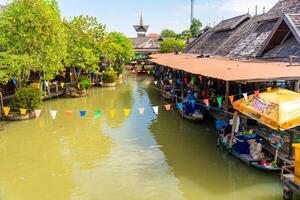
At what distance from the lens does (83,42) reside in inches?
1175

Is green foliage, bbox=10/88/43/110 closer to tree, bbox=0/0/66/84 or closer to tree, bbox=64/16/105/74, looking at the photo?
tree, bbox=0/0/66/84

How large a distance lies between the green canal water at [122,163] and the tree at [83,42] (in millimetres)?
9270

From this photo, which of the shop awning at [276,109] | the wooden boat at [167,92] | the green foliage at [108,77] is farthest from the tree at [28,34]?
the shop awning at [276,109]

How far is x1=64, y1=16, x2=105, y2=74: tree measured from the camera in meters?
28.2

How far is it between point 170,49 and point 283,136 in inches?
1817

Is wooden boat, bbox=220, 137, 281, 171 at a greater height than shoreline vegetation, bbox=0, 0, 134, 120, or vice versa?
shoreline vegetation, bbox=0, 0, 134, 120

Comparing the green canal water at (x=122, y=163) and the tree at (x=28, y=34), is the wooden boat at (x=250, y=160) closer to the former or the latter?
the green canal water at (x=122, y=163)

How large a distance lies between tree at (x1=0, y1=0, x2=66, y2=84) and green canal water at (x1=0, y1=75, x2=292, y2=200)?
3898 mm

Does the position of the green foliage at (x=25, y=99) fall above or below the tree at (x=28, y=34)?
below

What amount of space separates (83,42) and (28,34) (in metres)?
9.38

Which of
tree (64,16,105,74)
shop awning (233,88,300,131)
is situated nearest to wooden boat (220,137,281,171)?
shop awning (233,88,300,131)

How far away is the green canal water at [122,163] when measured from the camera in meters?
10.3

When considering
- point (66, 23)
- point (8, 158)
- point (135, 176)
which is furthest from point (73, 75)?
point (135, 176)

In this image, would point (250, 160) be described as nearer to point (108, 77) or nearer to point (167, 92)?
point (167, 92)
